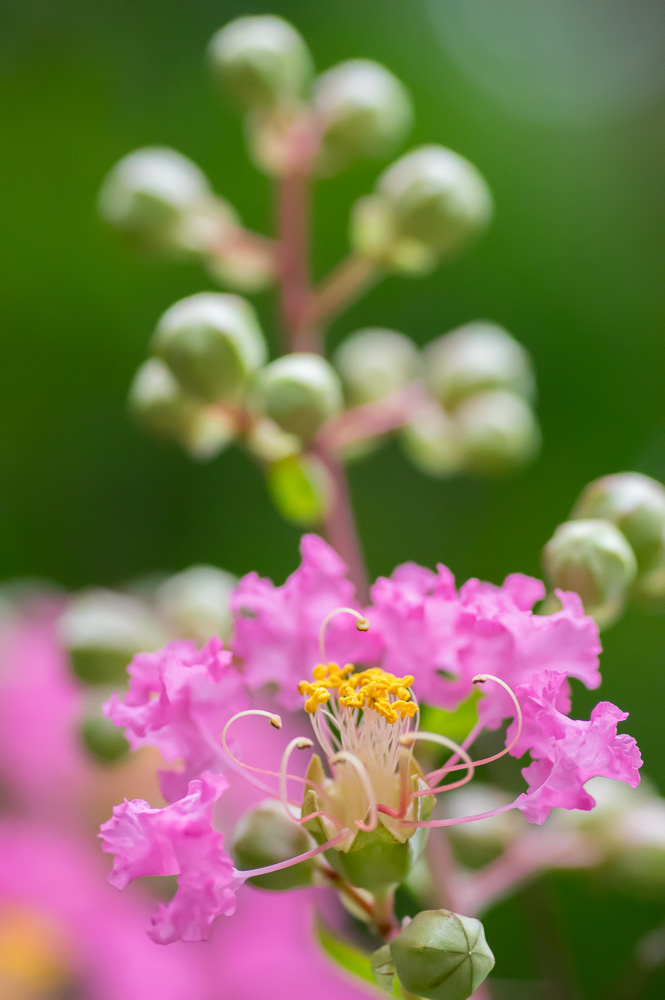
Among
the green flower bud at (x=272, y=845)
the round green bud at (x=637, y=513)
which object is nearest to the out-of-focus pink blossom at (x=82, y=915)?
the green flower bud at (x=272, y=845)

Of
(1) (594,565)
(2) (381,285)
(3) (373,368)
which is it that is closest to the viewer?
(1) (594,565)

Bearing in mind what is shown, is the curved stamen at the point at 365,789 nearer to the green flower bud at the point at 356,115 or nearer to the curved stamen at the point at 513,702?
the curved stamen at the point at 513,702

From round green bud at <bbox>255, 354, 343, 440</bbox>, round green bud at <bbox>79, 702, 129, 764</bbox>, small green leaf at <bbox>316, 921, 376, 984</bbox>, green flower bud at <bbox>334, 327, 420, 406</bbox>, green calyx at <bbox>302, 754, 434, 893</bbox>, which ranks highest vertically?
green flower bud at <bbox>334, 327, 420, 406</bbox>

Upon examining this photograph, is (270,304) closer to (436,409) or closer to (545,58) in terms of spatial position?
(545,58)

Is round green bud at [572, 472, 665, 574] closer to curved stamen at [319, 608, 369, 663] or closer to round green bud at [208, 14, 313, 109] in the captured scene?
curved stamen at [319, 608, 369, 663]

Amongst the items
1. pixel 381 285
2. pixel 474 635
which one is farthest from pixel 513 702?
pixel 381 285

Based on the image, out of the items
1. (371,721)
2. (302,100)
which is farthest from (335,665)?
(302,100)

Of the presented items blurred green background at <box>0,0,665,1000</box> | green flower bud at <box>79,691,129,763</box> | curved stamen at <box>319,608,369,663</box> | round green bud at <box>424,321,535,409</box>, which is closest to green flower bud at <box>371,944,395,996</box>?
curved stamen at <box>319,608,369,663</box>

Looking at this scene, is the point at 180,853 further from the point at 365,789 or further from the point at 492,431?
the point at 492,431
